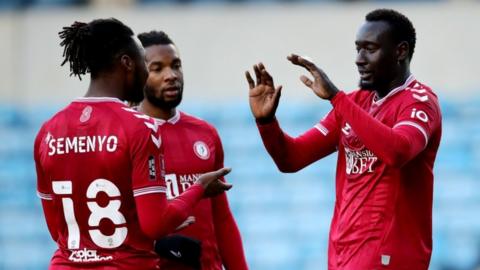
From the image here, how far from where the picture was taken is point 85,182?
4801 millimetres

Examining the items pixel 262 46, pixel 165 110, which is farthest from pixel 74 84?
pixel 165 110

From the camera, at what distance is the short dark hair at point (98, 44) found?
4.99m

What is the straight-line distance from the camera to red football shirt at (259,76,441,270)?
5.22 meters

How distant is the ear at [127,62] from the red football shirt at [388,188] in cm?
94

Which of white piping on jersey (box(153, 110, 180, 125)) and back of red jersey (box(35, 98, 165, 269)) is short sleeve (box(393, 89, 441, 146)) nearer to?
back of red jersey (box(35, 98, 165, 269))

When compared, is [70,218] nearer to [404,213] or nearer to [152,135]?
[152,135]

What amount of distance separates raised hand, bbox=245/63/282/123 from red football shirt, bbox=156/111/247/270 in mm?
493

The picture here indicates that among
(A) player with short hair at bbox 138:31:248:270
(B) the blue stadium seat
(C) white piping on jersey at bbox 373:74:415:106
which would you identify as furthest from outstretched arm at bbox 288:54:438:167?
(B) the blue stadium seat

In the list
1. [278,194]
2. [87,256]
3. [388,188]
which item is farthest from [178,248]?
[278,194]

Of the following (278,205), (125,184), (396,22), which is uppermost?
(396,22)

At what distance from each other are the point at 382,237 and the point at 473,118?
321 inches

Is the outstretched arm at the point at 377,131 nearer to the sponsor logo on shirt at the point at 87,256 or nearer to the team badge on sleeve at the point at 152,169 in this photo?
the team badge on sleeve at the point at 152,169

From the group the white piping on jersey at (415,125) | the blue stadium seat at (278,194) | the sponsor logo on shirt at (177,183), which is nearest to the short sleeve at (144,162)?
the sponsor logo on shirt at (177,183)

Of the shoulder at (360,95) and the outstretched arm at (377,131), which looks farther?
the shoulder at (360,95)
